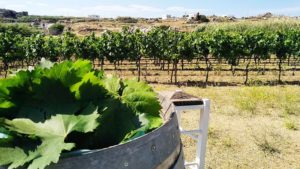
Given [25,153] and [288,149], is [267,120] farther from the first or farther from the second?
[25,153]

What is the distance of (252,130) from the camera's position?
1872 centimetres

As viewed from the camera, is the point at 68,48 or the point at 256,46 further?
the point at 68,48

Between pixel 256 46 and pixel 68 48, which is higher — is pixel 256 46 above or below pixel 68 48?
above

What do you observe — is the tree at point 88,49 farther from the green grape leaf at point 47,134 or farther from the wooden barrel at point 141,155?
the green grape leaf at point 47,134

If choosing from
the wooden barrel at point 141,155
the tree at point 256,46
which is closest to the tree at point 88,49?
the tree at point 256,46

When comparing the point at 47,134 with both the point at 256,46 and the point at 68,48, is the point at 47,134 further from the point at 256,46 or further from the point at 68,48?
the point at 68,48

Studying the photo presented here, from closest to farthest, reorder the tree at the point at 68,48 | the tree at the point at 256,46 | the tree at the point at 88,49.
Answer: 1. the tree at the point at 256,46
2. the tree at the point at 88,49
3. the tree at the point at 68,48

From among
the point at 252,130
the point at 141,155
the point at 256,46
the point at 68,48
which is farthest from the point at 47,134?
the point at 68,48

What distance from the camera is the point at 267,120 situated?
20.7 m

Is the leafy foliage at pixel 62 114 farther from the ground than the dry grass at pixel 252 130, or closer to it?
farther from the ground

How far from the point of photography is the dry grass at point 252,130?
48.2ft

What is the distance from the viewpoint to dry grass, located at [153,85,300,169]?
48.2ft

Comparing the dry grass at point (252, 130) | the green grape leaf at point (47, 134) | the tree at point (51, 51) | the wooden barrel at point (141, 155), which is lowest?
the dry grass at point (252, 130)

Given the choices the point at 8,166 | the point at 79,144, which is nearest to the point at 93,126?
the point at 79,144
